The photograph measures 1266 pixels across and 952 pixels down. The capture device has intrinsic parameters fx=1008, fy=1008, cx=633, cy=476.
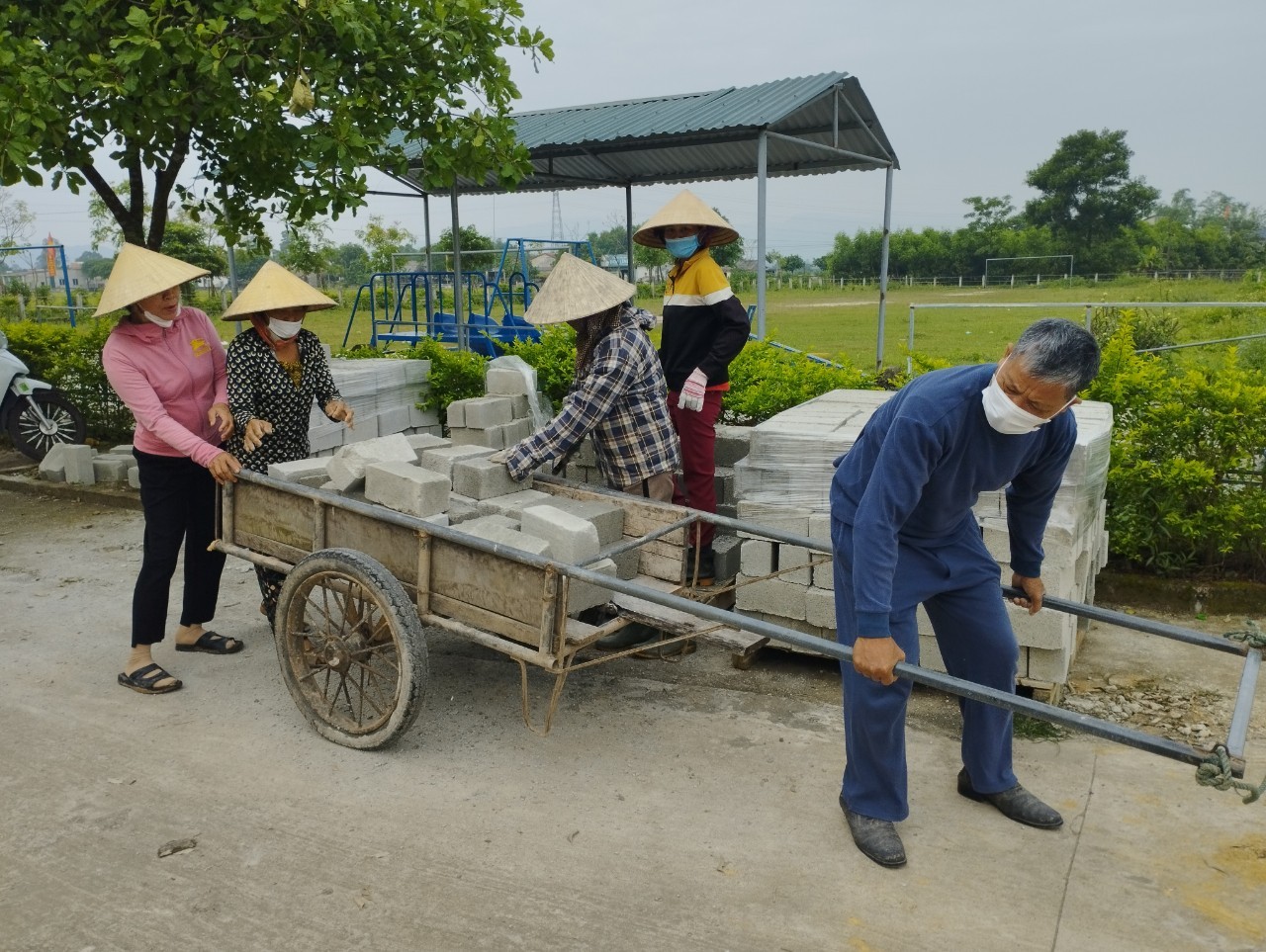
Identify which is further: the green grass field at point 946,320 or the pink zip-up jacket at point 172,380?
the green grass field at point 946,320

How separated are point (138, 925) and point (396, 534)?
4.89 feet

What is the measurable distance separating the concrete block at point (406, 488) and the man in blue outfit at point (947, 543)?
1.61 metres

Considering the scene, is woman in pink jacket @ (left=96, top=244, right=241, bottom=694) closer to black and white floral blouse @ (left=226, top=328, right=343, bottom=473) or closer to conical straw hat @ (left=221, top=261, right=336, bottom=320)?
black and white floral blouse @ (left=226, top=328, right=343, bottom=473)

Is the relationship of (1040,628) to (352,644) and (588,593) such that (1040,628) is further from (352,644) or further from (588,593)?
(352,644)

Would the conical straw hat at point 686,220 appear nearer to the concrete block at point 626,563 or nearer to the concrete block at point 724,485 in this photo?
the concrete block at point 724,485

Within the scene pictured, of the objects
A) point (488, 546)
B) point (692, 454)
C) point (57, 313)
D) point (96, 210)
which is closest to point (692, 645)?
point (692, 454)

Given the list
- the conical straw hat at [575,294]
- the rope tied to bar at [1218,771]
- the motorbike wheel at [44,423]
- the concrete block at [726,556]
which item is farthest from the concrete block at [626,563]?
the motorbike wheel at [44,423]

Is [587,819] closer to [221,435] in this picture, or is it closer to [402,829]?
[402,829]

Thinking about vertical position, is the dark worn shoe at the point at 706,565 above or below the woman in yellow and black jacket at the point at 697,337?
below

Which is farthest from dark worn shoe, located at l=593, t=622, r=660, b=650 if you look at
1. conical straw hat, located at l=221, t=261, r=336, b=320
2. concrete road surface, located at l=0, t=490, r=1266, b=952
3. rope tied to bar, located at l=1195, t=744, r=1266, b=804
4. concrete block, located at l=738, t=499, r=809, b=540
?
rope tied to bar, located at l=1195, t=744, r=1266, b=804

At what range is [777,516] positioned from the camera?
14.8ft

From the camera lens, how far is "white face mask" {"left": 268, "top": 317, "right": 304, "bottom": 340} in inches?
178

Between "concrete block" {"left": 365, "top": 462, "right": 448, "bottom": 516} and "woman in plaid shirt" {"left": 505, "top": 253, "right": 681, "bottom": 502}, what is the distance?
0.44 m

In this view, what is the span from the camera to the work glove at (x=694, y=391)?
486cm
